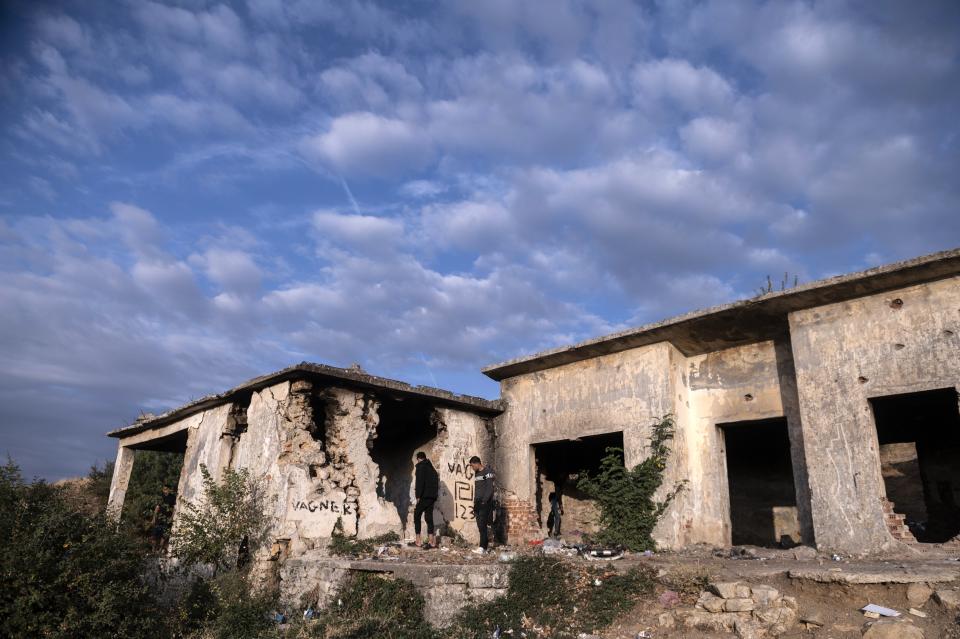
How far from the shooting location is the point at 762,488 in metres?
15.3

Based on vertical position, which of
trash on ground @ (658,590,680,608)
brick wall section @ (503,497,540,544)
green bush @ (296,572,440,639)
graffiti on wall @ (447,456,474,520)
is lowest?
green bush @ (296,572,440,639)

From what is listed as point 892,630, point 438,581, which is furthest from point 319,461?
point 892,630

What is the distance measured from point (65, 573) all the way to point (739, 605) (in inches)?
280

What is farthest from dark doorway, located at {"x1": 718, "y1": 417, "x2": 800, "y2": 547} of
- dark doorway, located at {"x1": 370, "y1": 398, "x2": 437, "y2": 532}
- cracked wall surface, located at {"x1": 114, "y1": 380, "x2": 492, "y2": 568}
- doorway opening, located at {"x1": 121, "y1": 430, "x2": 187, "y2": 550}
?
doorway opening, located at {"x1": 121, "y1": 430, "x2": 187, "y2": 550}

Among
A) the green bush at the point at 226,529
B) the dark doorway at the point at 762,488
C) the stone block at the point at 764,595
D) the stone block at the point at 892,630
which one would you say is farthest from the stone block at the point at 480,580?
the dark doorway at the point at 762,488

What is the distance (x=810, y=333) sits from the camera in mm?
10109

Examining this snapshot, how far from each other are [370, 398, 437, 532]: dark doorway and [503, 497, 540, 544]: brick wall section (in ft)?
6.98

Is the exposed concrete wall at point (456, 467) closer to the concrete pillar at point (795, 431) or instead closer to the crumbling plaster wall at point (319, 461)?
the crumbling plaster wall at point (319, 461)

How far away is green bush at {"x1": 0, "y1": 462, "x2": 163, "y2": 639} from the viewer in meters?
6.76

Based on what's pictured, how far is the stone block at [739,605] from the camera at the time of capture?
6.62m

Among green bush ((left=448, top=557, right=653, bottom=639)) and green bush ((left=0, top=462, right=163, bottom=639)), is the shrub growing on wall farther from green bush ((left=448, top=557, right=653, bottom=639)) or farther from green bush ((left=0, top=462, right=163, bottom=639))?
green bush ((left=0, top=462, right=163, bottom=639))

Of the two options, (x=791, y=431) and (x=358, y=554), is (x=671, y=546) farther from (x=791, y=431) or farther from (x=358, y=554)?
(x=358, y=554)

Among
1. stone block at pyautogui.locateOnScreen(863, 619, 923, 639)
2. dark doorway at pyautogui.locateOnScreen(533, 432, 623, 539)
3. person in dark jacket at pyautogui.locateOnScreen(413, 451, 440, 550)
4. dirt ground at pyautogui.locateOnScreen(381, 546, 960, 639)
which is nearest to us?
stone block at pyautogui.locateOnScreen(863, 619, 923, 639)

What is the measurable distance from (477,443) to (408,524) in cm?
225
